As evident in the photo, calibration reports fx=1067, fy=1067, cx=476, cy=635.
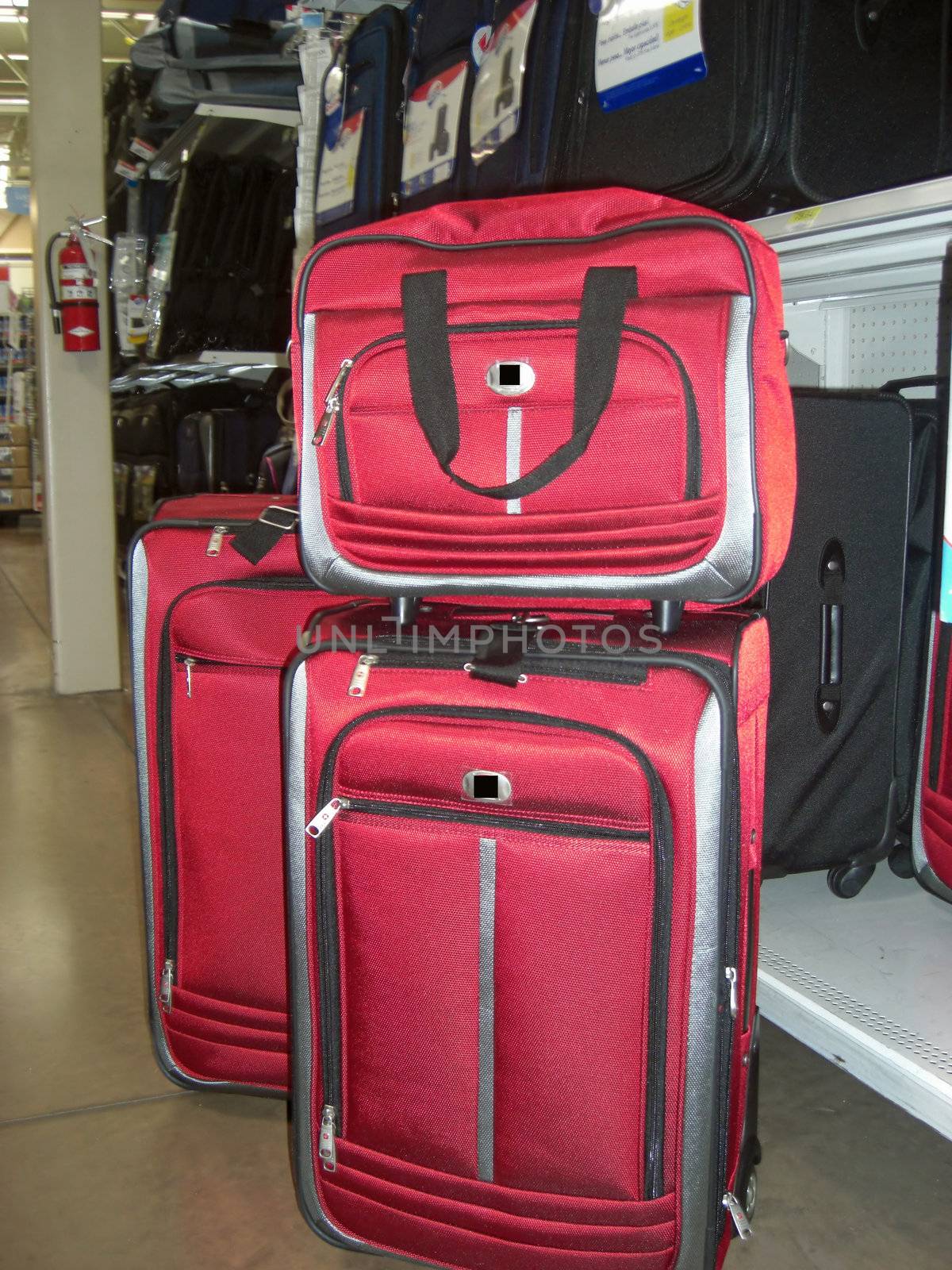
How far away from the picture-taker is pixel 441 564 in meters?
0.95

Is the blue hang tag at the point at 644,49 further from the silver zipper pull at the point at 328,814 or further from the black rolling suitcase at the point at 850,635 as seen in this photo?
the silver zipper pull at the point at 328,814

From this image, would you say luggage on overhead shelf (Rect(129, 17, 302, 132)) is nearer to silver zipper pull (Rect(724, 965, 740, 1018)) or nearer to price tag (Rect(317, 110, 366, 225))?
price tag (Rect(317, 110, 366, 225))

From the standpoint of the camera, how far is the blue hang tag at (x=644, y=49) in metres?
1.24

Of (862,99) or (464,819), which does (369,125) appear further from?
(464,819)

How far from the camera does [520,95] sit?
160 centimetres

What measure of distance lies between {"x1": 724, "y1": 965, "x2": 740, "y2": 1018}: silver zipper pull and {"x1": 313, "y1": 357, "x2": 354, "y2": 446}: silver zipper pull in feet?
1.87

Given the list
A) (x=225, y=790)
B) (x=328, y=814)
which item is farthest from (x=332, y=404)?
(x=225, y=790)

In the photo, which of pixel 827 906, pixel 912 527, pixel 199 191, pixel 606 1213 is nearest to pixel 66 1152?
pixel 606 1213

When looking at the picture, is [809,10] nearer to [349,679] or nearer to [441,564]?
[441,564]

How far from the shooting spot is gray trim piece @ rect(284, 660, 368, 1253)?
98cm

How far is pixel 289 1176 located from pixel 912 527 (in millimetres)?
1055

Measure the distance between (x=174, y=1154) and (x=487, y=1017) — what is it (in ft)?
1.67

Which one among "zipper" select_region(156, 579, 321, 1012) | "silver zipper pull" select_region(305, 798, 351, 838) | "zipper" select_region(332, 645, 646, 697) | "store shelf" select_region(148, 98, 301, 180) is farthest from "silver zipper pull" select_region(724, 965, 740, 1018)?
"store shelf" select_region(148, 98, 301, 180)

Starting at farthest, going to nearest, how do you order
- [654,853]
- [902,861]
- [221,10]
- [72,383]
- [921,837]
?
1. [72,383]
2. [221,10]
3. [902,861]
4. [921,837]
5. [654,853]
